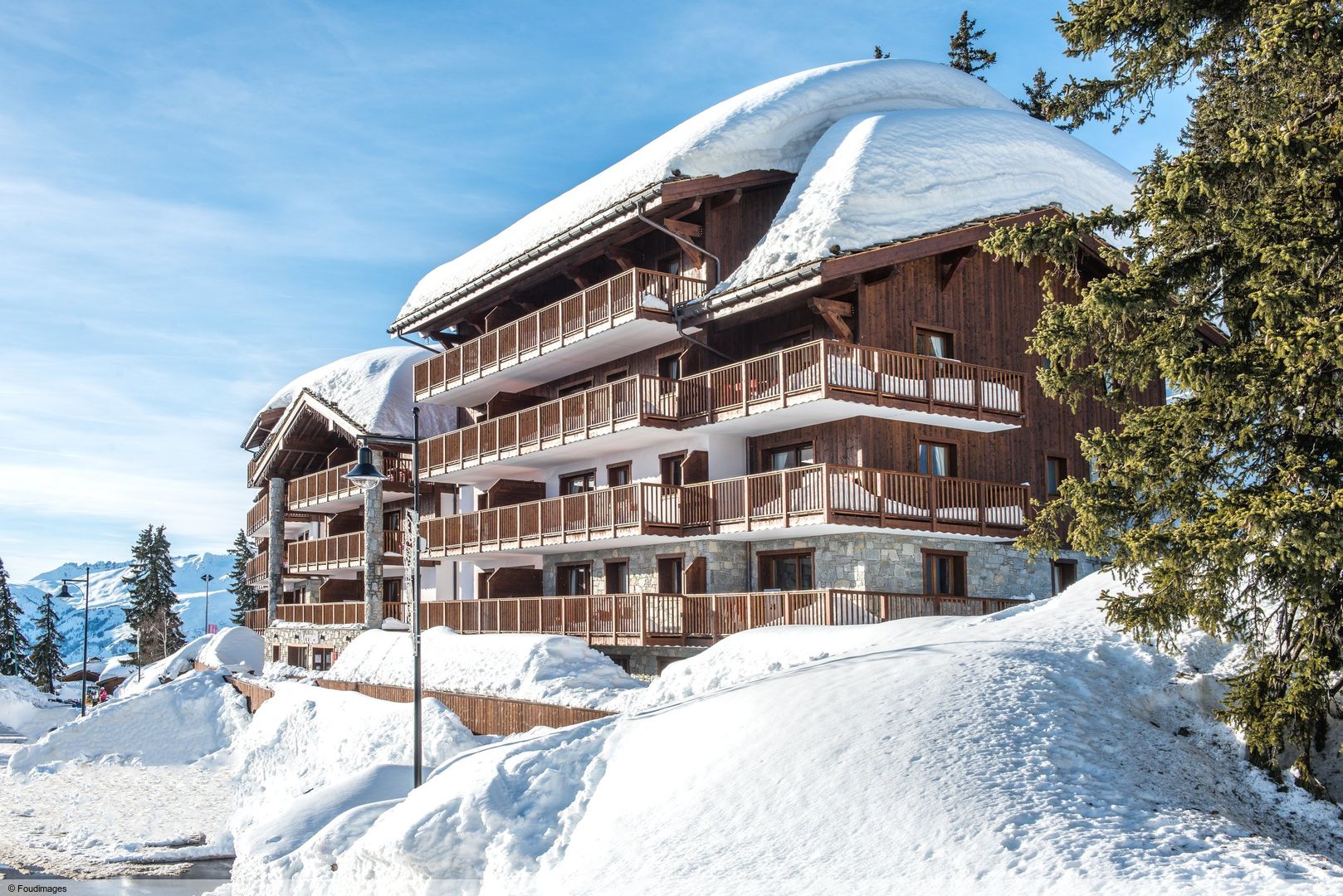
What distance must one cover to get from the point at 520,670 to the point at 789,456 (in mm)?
7357

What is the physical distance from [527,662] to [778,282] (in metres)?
9.19

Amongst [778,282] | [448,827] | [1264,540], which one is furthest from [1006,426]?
[448,827]

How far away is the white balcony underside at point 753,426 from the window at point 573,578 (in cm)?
285

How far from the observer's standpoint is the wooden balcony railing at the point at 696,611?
21.6 meters

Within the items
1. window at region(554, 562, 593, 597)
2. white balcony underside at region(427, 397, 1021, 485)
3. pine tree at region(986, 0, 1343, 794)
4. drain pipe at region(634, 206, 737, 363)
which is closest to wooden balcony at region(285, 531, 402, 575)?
white balcony underside at region(427, 397, 1021, 485)

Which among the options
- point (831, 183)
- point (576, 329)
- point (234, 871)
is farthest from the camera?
point (576, 329)

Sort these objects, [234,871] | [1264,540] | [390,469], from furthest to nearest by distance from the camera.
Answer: [390,469], [234,871], [1264,540]

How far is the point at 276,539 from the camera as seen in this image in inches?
1989

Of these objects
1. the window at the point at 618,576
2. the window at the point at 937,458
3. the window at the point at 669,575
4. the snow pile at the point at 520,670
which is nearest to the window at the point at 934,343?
the window at the point at 937,458

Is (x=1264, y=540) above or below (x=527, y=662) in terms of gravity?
above

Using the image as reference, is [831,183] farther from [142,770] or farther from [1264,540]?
[142,770]

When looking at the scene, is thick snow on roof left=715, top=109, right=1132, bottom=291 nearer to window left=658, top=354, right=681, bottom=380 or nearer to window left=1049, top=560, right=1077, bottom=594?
window left=658, top=354, right=681, bottom=380

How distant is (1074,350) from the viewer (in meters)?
13.1

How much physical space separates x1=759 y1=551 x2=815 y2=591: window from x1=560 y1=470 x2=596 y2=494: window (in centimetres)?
668
